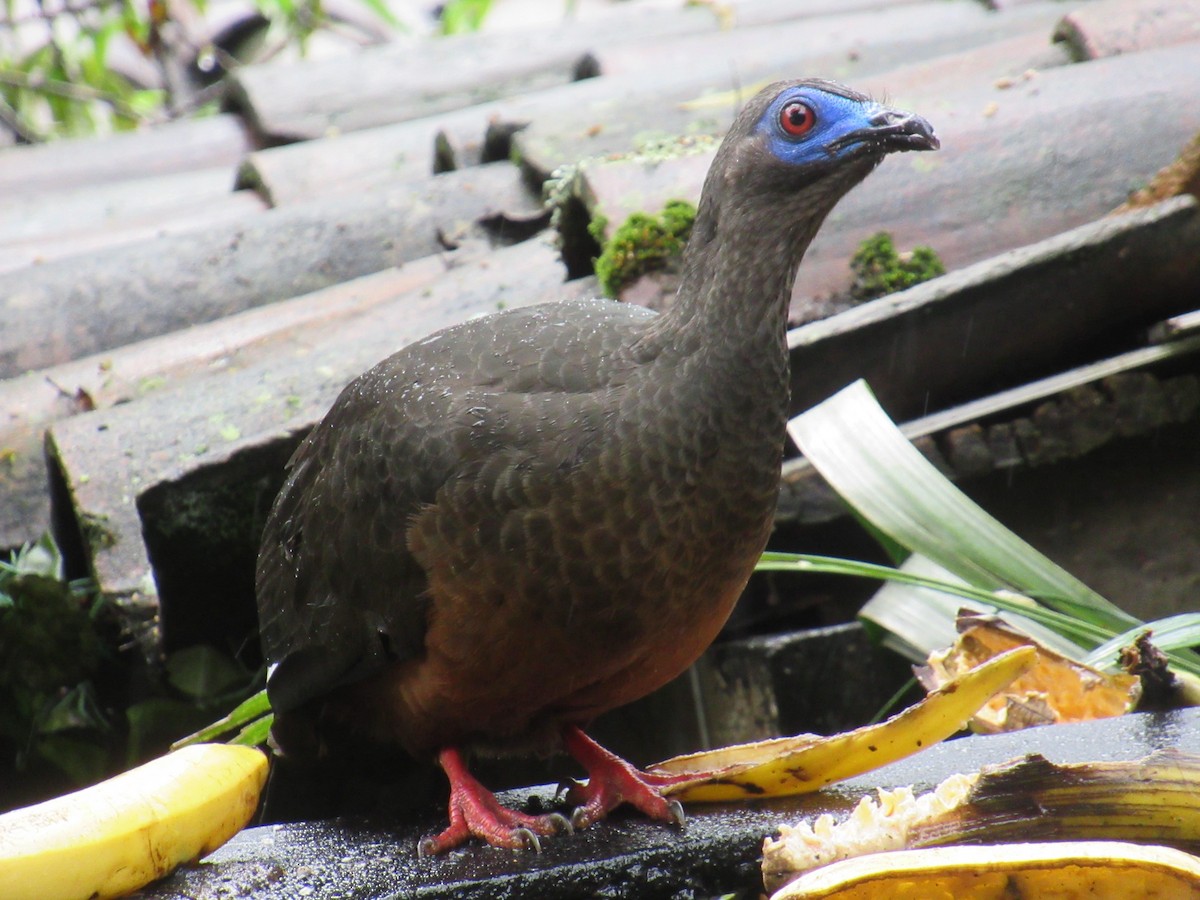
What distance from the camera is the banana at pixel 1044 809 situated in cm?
178

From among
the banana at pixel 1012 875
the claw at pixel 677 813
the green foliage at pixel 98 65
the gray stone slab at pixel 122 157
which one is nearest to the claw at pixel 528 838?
the claw at pixel 677 813

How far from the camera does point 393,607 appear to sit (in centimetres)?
234

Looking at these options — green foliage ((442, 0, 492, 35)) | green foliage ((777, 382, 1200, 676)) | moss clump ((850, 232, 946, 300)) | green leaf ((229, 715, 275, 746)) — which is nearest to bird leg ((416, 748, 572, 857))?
green leaf ((229, 715, 275, 746))

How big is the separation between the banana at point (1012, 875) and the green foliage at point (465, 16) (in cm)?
674

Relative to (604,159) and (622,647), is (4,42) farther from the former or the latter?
(622,647)

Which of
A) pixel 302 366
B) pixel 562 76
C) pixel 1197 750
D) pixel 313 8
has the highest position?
pixel 313 8

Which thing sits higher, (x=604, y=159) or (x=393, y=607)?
(x=604, y=159)

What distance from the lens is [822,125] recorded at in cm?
221

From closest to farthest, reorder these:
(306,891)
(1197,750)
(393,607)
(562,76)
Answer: (306,891)
(1197,750)
(393,607)
(562,76)

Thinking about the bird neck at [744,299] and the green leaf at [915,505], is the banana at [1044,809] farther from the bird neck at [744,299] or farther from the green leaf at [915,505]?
the green leaf at [915,505]

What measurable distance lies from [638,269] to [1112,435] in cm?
112

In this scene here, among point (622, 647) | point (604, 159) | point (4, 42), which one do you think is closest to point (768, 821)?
point (622, 647)

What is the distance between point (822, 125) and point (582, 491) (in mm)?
714

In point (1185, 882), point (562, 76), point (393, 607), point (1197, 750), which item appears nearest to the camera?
point (1185, 882)
